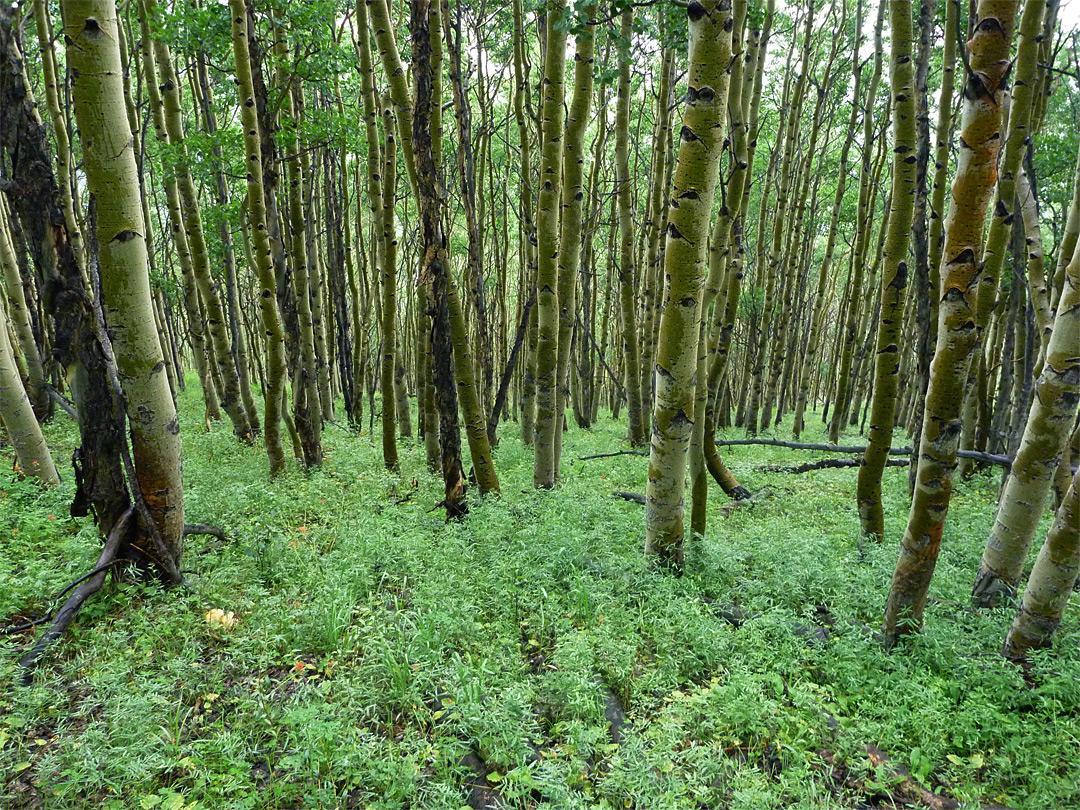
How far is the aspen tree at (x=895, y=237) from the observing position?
3.96 metres

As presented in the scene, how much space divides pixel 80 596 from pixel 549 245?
14.6 feet

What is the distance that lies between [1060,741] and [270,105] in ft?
28.0

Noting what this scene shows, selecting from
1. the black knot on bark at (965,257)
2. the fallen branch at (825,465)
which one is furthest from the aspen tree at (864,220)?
the black knot on bark at (965,257)

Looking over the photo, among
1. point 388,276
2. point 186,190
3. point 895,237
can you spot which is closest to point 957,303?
point 895,237

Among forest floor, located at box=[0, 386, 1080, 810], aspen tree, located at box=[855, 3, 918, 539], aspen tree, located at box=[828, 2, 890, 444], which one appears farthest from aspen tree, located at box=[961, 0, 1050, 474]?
aspen tree, located at box=[828, 2, 890, 444]

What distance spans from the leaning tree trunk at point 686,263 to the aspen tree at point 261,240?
15.5ft

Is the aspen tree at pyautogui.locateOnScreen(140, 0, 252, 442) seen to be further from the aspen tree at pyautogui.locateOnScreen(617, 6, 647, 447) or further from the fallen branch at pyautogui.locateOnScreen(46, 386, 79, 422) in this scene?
the aspen tree at pyautogui.locateOnScreen(617, 6, 647, 447)

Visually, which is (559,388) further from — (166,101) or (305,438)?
(166,101)

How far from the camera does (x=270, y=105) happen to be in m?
6.61

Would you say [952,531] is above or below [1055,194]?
below

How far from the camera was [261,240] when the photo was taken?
6.29 metres

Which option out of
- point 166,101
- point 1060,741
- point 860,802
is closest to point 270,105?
point 166,101

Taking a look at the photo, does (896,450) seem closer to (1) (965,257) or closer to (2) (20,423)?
(1) (965,257)

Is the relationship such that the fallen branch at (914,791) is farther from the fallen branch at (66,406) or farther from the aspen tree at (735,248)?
the fallen branch at (66,406)
